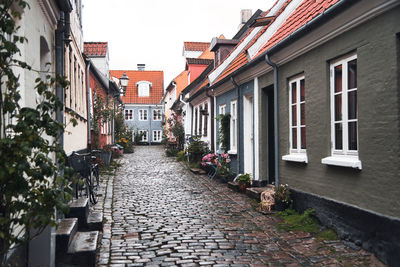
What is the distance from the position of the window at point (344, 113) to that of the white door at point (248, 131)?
4.70 m

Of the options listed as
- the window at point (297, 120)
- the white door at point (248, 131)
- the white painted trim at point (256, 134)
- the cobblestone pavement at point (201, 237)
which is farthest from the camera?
the white door at point (248, 131)

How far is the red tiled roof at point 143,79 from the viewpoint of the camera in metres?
50.2

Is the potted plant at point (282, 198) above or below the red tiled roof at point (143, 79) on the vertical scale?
below

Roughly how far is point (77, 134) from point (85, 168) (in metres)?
3.49

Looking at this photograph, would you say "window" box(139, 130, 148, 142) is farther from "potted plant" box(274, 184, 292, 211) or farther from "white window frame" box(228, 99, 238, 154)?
"potted plant" box(274, 184, 292, 211)

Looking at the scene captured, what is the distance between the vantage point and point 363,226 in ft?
18.4

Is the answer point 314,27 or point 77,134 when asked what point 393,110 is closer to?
point 314,27

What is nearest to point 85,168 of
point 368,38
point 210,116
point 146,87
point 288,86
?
point 288,86

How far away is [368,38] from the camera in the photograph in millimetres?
Result: 5664

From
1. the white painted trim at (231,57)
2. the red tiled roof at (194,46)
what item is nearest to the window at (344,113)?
the white painted trim at (231,57)

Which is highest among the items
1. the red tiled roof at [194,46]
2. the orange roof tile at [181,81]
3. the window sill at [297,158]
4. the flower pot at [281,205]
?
the red tiled roof at [194,46]

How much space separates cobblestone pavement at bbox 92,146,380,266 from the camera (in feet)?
17.6

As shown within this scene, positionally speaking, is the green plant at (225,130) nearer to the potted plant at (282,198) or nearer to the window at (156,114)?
the potted plant at (282,198)

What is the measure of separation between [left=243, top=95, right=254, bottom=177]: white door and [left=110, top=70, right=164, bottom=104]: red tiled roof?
1541 inches
